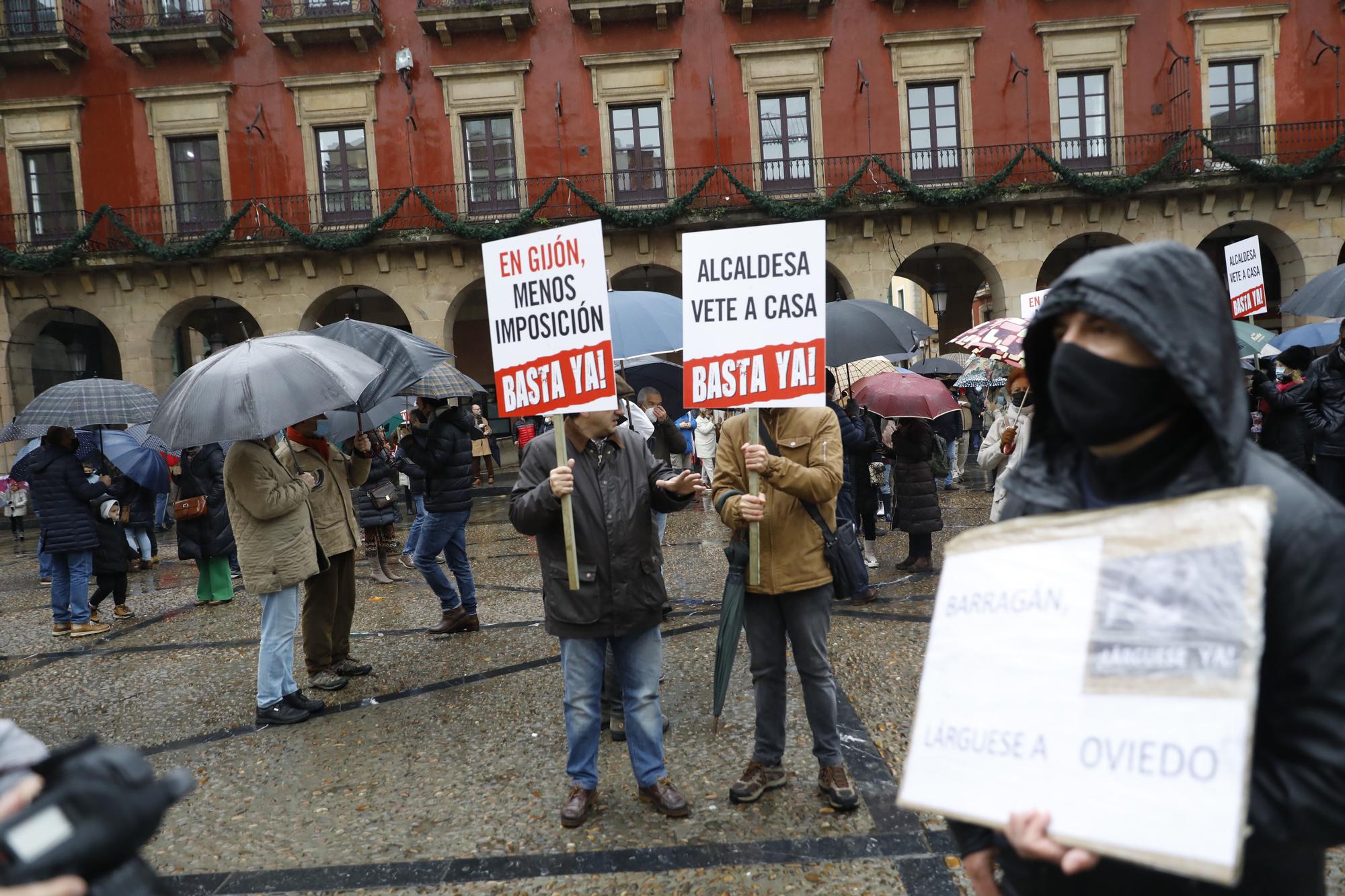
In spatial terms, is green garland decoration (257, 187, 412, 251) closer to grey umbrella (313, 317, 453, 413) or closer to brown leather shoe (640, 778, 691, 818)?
grey umbrella (313, 317, 453, 413)

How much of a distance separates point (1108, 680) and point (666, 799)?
254 centimetres

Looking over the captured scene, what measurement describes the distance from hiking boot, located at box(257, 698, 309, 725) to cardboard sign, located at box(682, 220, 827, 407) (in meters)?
2.91

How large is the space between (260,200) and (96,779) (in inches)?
804

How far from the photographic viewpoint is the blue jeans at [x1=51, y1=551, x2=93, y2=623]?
7.11 metres

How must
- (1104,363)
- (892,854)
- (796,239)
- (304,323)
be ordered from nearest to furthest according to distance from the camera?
1. (1104,363)
2. (892,854)
3. (796,239)
4. (304,323)

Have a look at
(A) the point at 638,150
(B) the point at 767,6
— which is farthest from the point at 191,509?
(B) the point at 767,6

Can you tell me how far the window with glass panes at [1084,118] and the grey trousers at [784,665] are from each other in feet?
60.1

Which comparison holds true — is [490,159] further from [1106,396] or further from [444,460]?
[1106,396]

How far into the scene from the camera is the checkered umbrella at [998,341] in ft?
19.9

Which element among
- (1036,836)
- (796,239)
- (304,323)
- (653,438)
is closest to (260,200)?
(304,323)

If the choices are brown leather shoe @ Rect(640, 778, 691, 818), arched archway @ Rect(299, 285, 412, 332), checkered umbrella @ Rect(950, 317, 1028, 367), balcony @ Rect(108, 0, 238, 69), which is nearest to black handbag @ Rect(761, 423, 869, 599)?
brown leather shoe @ Rect(640, 778, 691, 818)

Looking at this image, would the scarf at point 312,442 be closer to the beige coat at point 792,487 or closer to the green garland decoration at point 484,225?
the beige coat at point 792,487

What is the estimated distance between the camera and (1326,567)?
3.72 feet

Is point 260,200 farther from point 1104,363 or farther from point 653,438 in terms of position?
point 1104,363
